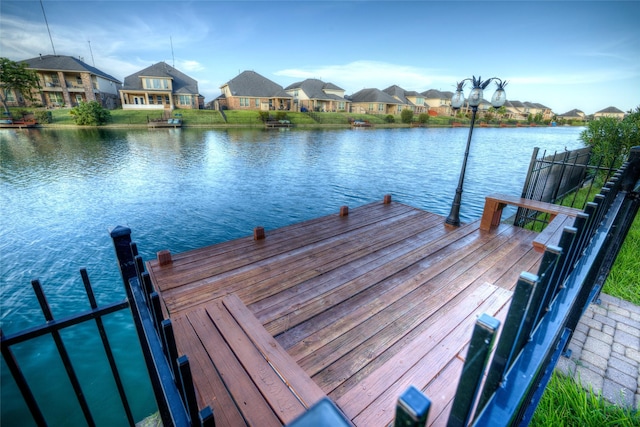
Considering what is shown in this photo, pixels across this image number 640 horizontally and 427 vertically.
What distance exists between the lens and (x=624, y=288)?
444cm

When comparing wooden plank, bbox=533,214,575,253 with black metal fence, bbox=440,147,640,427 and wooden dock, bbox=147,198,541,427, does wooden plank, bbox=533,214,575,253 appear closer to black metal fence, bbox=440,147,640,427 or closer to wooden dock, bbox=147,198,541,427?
wooden dock, bbox=147,198,541,427

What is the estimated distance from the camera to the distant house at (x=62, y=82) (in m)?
43.7

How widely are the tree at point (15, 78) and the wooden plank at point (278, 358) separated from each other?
52.4 metres

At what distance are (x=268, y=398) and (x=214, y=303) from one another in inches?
66.8

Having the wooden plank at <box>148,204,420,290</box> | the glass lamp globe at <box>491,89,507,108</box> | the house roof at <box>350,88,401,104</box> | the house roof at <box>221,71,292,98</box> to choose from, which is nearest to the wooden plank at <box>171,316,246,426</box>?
the wooden plank at <box>148,204,420,290</box>

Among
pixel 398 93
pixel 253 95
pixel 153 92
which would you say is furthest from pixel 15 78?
pixel 398 93

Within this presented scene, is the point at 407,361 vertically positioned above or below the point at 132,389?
above

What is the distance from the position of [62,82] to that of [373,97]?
59506 mm

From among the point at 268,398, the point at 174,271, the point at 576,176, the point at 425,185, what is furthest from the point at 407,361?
the point at 425,185

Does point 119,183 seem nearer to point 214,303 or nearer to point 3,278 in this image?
point 3,278

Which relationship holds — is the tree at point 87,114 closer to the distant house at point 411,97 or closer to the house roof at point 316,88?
the house roof at point 316,88

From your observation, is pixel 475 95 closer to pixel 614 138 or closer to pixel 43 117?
pixel 614 138

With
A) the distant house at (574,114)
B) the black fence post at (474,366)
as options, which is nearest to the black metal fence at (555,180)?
the black fence post at (474,366)

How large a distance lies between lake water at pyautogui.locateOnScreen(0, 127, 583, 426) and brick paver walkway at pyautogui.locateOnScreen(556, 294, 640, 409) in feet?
14.9
